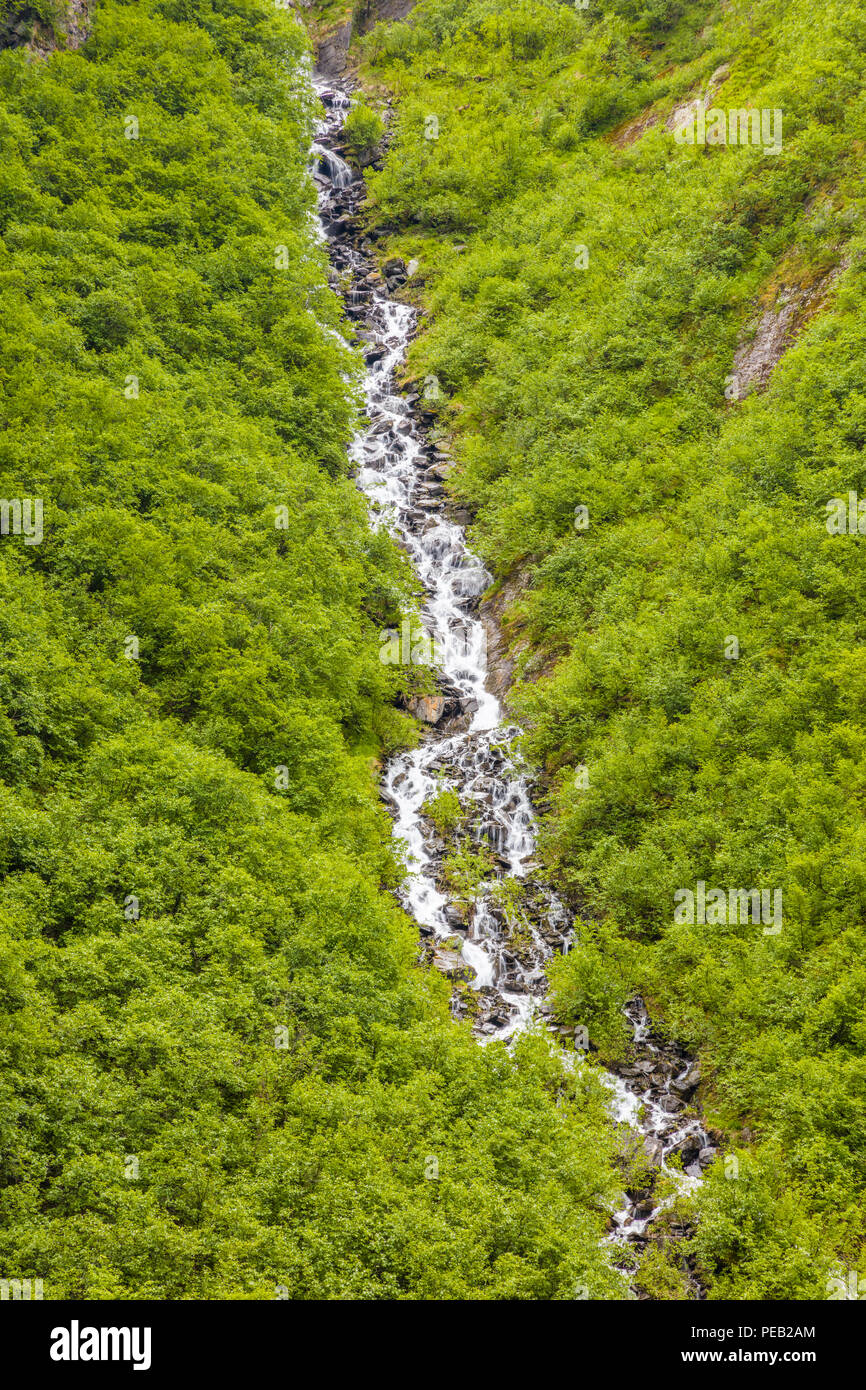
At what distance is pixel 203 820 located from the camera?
26672 mm

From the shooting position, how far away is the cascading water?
2620 cm

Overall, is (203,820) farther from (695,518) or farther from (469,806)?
(695,518)

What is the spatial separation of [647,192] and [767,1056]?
138ft

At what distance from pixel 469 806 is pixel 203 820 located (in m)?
10.7

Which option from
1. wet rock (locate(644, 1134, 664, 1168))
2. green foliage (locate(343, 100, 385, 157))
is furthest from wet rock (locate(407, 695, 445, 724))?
green foliage (locate(343, 100, 385, 157))

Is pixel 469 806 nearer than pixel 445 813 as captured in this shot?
No

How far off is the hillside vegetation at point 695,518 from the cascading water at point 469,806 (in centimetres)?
94

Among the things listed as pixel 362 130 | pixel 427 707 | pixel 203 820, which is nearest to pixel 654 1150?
pixel 203 820

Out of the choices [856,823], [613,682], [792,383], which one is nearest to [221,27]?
[792,383]

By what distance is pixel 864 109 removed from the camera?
4197 cm

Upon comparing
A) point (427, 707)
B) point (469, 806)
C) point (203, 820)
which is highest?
point (427, 707)

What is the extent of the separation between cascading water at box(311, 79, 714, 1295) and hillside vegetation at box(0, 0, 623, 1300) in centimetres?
155

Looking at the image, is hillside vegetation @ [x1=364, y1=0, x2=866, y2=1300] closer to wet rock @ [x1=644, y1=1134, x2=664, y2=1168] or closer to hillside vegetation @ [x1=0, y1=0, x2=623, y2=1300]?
wet rock @ [x1=644, y1=1134, x2=664, y2=1168]

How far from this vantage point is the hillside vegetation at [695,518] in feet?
80.1
